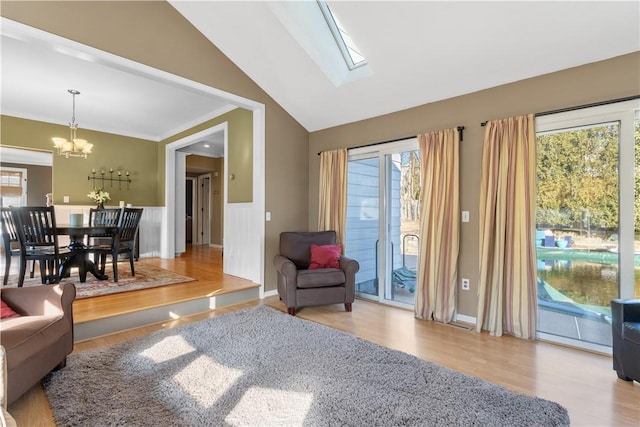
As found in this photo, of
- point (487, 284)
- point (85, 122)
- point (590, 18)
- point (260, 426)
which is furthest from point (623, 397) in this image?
point (85, 122)

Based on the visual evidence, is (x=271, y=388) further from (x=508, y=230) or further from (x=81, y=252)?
(x=81, y=252)

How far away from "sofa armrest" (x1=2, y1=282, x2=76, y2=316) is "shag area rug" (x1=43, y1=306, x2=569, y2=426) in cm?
45

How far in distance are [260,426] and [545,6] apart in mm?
3486

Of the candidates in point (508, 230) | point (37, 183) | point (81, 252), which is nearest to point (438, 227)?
point (508, 230)

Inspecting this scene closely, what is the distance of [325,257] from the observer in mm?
3783

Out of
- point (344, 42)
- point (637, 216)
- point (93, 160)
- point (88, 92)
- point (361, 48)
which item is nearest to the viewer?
point (637, 216)

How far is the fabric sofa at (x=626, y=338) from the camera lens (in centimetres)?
202

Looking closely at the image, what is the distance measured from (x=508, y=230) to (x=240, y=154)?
3687mm

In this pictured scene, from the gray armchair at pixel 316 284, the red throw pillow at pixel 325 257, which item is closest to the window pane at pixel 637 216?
the gray armchair at pixel 316 284

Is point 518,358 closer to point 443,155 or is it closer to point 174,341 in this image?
point 443,155

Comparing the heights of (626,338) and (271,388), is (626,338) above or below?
above

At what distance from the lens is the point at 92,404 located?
1.79m

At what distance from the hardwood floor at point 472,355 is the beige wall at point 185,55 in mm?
1357

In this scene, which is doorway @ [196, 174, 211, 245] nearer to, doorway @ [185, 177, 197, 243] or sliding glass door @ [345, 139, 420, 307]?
doorway @ [185, 177, 197, 243]
